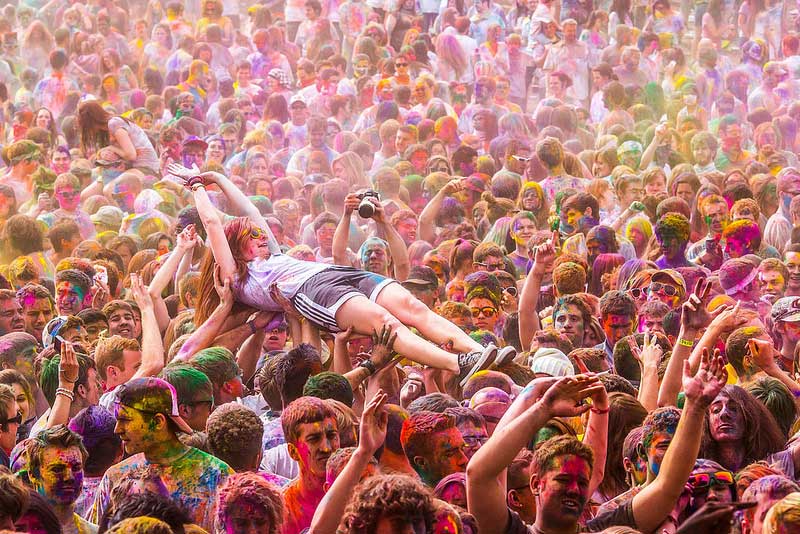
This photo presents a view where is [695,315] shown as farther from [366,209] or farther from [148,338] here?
[148,338]

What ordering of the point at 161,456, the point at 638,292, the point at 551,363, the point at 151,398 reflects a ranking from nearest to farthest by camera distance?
the point at 161,456, the point at 151,398, the point at 551,363, the point at 638,292

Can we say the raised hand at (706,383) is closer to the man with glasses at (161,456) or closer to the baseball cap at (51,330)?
the man with glasses at (161,456)

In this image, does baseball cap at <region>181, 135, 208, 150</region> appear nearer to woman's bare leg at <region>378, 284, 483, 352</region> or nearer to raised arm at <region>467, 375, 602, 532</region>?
woman's bare leg at <region>378, 284, 483, 352</region>

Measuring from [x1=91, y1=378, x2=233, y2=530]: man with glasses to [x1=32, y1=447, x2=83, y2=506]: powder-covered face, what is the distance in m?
0.15

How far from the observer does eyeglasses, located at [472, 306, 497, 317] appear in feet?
33.4

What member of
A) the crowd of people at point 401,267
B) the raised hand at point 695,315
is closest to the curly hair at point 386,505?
the crowd of people at point 401,267

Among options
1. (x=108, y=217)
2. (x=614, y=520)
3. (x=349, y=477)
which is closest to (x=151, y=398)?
(x=349, y=477)

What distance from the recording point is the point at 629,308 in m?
9.34

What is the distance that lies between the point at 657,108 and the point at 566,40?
2.12 m

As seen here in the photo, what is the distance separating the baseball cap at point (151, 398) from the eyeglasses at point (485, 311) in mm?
3855

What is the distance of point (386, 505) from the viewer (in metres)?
4.96

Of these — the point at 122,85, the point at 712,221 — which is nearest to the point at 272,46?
the point at 122,85

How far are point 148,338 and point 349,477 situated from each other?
12.1ft

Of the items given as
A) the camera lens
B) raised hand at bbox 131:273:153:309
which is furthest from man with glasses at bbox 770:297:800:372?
raised hand at bbox 131:273:153:309
